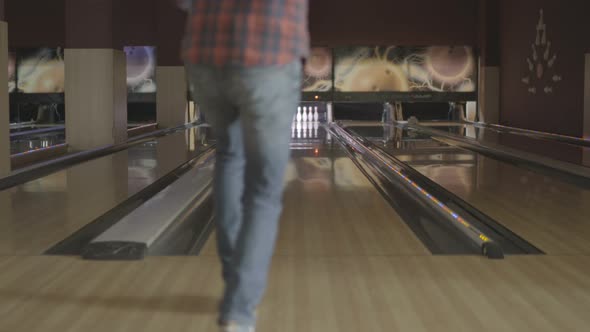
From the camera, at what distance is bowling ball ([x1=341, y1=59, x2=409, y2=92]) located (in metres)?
14.2

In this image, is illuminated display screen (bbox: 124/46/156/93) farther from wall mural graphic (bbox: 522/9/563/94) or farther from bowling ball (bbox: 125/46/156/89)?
wall mural graphic (bbox: 522/9/563/94)

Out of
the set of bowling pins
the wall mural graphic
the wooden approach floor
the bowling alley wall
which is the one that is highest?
the bowling alley wall

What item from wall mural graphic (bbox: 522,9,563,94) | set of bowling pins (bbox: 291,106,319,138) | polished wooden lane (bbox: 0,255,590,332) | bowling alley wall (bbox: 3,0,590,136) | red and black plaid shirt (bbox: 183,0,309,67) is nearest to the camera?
red and black plaid shirt (bbox: 183,0,309,67)

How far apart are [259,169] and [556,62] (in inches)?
372

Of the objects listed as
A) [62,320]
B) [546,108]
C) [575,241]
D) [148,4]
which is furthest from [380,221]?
[148,4]

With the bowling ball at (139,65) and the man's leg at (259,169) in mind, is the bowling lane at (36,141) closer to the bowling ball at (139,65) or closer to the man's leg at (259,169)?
the bowling ball at (139,65)

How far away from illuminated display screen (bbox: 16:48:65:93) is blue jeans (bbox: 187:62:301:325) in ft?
42.6

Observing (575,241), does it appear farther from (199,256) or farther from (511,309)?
(199,256)

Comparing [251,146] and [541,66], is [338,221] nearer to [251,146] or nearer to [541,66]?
[251,146]

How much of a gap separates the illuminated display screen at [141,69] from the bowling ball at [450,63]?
489 centimetres

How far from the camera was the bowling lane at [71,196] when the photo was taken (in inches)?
131

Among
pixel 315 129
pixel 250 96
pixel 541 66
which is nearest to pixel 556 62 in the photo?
pixel 541 66

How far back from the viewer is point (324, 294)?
7.54 ft

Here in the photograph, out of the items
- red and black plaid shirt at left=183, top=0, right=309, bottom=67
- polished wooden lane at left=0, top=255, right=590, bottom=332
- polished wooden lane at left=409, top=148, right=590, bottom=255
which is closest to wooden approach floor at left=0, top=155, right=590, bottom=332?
polished wooden lane at left=0, top=255, right=590, bottom=332
